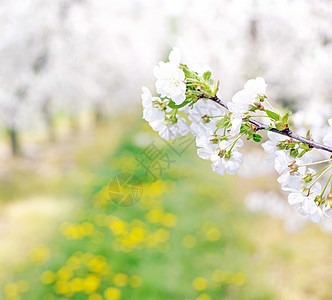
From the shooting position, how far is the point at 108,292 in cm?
329

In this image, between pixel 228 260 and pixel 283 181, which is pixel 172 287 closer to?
pixel 228 260

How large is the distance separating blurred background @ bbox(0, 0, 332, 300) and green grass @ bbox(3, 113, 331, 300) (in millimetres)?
16

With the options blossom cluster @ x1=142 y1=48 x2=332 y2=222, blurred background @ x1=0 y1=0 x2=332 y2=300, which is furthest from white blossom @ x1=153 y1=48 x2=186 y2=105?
blurred background @ x1=0 y1=0 x2=332 y2=300

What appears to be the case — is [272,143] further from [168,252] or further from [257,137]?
[168,252]

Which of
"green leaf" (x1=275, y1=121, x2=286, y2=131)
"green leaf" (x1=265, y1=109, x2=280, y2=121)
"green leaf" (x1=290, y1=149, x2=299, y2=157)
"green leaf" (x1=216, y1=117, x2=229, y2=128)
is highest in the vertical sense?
"green leaf" (x1=216, y1=117, x2=229, y2=128)

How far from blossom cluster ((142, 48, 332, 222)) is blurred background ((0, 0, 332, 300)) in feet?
1.31

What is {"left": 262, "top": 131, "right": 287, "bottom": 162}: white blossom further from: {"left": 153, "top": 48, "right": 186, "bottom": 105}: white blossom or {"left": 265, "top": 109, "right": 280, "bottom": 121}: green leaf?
{"left": 153, "top": 48, "right": 186, "bottom": 105}: white blossom

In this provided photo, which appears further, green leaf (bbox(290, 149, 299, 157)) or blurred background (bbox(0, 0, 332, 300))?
blurred background (bbox(0, 0, 332, 300))

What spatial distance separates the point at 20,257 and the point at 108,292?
1469 millimetres

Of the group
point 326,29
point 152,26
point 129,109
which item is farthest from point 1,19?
point 152,26

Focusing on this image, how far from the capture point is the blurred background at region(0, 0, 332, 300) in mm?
3396

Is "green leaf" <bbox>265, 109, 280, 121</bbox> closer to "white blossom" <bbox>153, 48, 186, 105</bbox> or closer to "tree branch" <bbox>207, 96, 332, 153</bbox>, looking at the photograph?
"tree branch" <bbox>207, 96, 332, 153</bbox>

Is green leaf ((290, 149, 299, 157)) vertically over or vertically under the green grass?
under

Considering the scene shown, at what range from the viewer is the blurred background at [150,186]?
11.1ft
